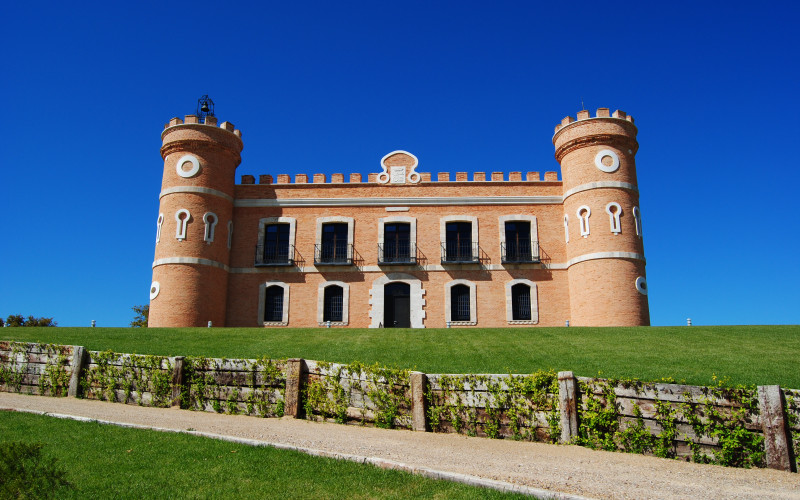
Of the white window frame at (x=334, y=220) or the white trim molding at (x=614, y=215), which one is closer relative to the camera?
the white trim molding at (x=614, y=215)

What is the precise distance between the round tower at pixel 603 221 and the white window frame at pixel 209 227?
52.2 ft

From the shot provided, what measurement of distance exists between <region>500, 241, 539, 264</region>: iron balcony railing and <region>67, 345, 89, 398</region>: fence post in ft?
58.9

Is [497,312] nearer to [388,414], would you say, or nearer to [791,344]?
[791,344]

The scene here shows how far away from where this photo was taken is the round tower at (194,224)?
24141 mm

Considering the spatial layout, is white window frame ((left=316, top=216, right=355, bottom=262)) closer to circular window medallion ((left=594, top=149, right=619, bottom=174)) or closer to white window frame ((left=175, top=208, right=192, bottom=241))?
white window frame ((left=175, top=208, right=192, bottom=241))

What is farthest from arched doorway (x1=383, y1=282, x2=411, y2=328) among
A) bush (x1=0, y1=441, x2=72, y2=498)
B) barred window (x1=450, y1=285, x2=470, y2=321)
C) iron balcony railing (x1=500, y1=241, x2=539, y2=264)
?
bush (x1=0, y1=441, x2=72, y2=498)

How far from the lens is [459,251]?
26.6 metres

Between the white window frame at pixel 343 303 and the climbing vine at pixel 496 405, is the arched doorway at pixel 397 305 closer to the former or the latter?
the white window frame at pixel 343 303

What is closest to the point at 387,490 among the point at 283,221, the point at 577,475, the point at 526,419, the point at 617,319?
the point at 577,475

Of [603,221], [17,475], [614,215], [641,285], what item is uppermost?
[614,215]

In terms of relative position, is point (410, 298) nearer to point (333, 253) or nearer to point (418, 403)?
point (333, 253)

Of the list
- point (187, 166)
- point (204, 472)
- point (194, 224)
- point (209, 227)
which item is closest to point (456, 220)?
point (209, 227)

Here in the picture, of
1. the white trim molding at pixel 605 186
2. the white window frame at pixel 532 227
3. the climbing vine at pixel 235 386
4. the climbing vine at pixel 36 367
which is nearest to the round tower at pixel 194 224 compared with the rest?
the climbing vine at pixel 36 367

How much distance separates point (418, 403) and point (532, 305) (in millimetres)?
16916
